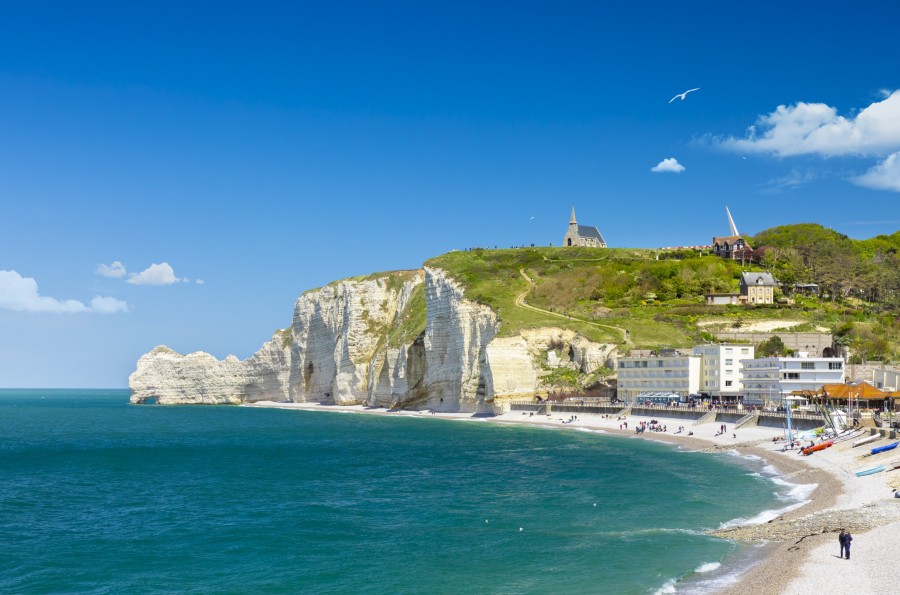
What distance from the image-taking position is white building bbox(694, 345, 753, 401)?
89.0 metres

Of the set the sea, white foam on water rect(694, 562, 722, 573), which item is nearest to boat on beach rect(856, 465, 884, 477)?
the sea

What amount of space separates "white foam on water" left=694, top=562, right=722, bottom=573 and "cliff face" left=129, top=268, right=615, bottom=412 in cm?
7226

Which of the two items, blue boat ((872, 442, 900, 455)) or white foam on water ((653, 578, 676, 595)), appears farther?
blue boat ((872, 442, 900, 455))

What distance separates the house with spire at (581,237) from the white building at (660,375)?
88758 millimetres

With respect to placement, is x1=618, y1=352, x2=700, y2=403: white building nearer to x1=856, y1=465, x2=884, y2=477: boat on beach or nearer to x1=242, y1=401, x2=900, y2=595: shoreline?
x1=242, y1=401, x2=900, y2=595: shoreline

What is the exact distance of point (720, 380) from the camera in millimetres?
89188

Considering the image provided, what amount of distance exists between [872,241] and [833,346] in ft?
257

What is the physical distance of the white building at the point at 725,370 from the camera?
8900 cm

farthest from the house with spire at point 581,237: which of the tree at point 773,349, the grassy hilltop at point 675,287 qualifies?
the tree at point 773,349

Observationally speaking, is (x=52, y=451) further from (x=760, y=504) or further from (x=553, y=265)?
(x=553, y=265)

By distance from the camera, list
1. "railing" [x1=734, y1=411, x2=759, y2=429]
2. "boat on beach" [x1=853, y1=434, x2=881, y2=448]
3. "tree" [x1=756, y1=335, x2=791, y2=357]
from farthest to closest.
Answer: "tree" [x1=756, y1=335, x2=791, y2=357] < "railing" [x1=734, y1=411, x2=759, y2=429] < "boat on beach" [x1=853, y1=434, x2=881, y2=448]

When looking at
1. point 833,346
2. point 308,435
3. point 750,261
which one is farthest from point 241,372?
point 833,346

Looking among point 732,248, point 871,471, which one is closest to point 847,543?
point 871,471

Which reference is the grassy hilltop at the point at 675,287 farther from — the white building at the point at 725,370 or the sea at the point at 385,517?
the sea at the point at 385,517
